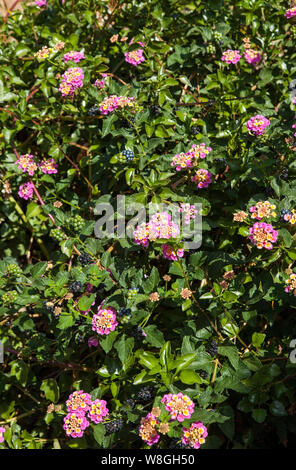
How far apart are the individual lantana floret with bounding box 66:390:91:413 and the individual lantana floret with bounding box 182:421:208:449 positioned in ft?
1.38

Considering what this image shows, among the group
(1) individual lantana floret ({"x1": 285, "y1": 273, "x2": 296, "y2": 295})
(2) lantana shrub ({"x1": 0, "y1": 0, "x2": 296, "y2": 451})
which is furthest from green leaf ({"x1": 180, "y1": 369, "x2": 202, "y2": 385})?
(1) individual lantana floret ({"x1": 285, "y1": 273, "x2": 296, "y2": 295})

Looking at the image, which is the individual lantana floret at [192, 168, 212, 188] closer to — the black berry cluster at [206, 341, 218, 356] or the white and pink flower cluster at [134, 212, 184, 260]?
the white and pink flower cluster at [134, 212, 184, 260]

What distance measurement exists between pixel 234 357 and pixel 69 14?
2217mm

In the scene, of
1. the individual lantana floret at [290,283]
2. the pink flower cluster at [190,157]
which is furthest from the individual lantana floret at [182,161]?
the individual lantana floret at [290,283]

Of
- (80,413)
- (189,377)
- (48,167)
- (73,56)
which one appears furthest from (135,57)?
(80,413)

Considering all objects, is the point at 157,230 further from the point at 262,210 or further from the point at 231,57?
the point at 231,57

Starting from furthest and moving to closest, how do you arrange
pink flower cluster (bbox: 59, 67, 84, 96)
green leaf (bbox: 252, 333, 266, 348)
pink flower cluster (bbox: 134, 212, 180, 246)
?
pink flower cluster (bbox: 59, 67, 84, 96), green leaf (bbox: 252, 333, 266, 348), pink flower cluster (bbox: 134, 212, 180, 246)

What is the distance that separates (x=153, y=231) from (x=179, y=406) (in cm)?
63

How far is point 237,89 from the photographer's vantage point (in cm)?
241

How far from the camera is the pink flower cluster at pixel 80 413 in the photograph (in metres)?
1.74

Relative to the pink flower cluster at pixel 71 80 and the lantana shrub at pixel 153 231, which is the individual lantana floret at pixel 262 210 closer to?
the lantana shrub at pixel 153 231

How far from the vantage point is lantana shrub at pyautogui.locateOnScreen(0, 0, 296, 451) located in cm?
178

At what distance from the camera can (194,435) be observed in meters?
1.57

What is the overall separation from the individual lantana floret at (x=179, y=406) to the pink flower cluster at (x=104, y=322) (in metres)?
0.35
